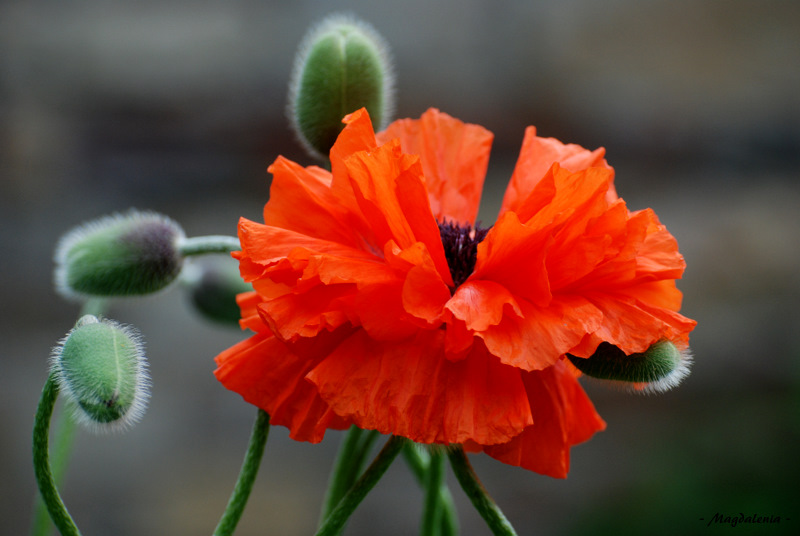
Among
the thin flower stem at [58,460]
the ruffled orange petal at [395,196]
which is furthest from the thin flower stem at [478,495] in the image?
the thin flower stem at [58,460]

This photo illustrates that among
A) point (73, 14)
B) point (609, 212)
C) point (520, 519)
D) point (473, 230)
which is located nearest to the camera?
point (609, 212)

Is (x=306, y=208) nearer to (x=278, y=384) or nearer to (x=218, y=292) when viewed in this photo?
(x=278, y=384)

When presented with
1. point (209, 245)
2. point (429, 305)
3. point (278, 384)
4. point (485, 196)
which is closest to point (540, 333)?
point (429, 305)

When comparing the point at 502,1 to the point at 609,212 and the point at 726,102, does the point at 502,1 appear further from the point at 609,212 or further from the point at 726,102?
the point at 609,212

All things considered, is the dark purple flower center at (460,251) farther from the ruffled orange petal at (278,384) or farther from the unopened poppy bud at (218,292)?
the unopened poppy bud at (218,292)

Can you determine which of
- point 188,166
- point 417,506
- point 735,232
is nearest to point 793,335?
point 735,232

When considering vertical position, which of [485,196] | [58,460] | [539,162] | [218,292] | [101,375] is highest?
[539,162]

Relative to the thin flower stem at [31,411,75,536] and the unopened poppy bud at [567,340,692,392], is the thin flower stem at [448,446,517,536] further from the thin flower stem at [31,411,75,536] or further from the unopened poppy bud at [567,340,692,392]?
the thin flower stem at [31,411,75,536]
